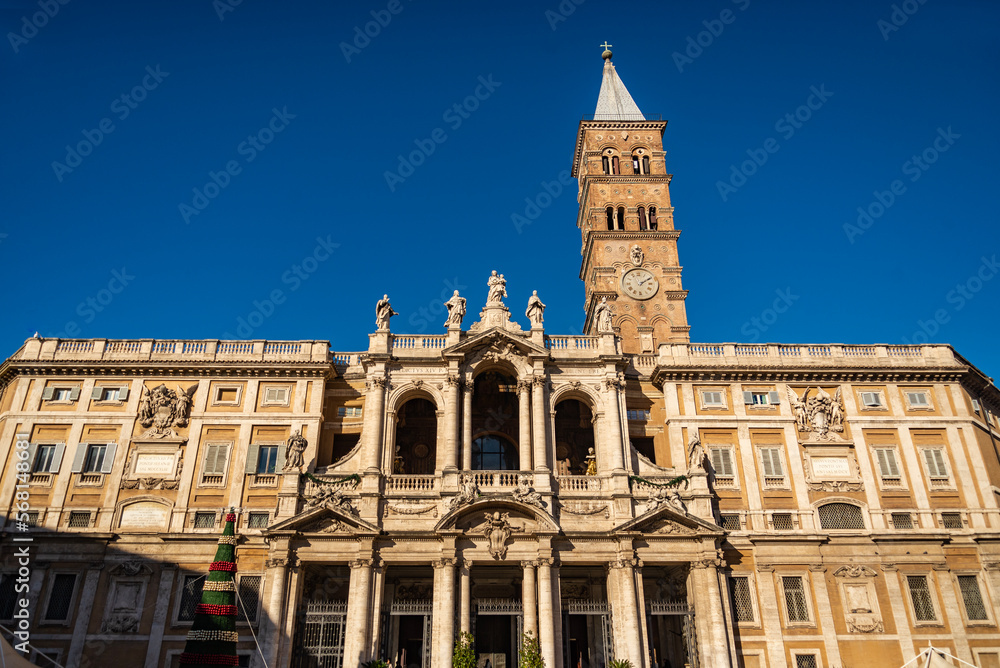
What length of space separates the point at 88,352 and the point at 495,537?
2285 centimetres

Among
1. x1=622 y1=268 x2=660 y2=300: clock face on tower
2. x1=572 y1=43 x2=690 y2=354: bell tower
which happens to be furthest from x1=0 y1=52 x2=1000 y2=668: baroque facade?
x1=622 y1=268 x2=660 y2=300: clock face on tower

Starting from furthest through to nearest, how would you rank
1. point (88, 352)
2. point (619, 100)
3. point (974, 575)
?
point (619, 100) → point (88, 352) → point (974, 575)

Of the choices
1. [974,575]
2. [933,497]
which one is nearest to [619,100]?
[933,497]

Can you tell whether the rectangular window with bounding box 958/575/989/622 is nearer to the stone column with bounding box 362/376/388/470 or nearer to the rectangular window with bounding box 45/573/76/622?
the stone column with bounding box 362/376/388/470

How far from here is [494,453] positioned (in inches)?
1587

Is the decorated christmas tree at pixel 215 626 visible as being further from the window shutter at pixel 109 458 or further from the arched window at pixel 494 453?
the arched window at pixel 494 453

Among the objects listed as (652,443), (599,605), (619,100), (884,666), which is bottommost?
(884,666)

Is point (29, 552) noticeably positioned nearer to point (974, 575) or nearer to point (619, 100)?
point (974, 575)

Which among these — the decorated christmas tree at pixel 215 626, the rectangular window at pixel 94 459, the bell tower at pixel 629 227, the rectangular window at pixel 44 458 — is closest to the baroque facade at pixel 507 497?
the rectangular window at pixel 94 459

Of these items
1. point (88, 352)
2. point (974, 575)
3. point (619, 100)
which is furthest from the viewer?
point (619, 100)

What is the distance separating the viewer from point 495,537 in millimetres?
33500

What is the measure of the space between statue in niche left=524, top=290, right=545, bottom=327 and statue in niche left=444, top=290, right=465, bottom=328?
3354mm

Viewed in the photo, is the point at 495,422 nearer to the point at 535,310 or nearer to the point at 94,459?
the point at 535,310

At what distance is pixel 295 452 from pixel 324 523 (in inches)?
138
